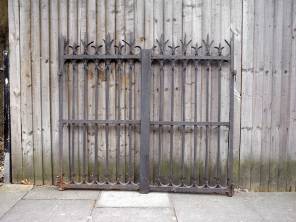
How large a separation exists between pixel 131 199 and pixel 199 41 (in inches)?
89.8

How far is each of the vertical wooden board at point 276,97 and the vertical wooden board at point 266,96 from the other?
0.18ft

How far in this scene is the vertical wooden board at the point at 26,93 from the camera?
19.6 ft

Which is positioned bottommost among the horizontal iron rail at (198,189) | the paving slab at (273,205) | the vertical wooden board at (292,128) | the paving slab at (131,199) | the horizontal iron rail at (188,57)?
the paving slab at (273,205)

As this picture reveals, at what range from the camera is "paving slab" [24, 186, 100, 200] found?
565 centimetres

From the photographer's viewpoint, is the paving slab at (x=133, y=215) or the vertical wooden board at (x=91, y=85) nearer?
the paving slab at (x=133, y=215)

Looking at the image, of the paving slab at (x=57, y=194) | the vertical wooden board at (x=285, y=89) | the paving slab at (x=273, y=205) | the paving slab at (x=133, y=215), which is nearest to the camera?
the paving slab at (x=133, y=215)

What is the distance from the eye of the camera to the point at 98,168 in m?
6.05

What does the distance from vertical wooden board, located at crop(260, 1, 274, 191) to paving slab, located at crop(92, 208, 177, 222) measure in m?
1.59

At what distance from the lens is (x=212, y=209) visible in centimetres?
529

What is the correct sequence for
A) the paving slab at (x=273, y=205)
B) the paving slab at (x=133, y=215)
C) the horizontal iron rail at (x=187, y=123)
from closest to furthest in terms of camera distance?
the paving slab at (x=133, y=215), the paving slab at (x=273, y=205), the horizontal iron rail at (x=187, y=123)

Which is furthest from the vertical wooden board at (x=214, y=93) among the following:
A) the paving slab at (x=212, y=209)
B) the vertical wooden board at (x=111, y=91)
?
the vertical wooden board at (x=111, y=91)

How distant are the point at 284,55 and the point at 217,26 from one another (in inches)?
38.8

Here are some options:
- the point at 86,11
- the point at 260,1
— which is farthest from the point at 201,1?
the point at 86,11

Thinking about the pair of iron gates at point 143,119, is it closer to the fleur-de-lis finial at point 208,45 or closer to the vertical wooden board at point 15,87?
the fleur-de-lis finial at point 208,45
